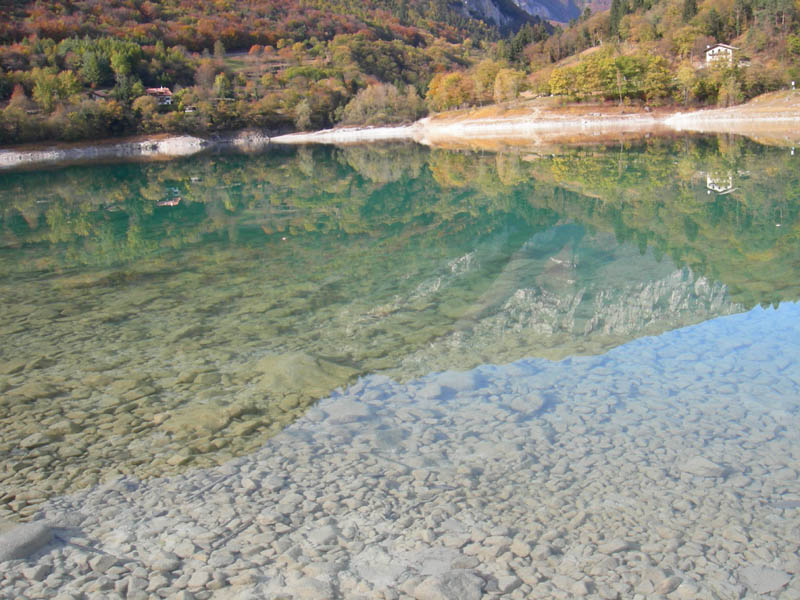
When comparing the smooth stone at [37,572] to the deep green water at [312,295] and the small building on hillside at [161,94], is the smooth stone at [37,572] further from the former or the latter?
the small building on hillside at [161,94]

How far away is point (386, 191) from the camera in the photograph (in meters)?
27.6

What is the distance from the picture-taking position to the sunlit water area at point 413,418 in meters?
4.22

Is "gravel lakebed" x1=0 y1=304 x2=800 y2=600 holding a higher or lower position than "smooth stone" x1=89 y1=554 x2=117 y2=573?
lower

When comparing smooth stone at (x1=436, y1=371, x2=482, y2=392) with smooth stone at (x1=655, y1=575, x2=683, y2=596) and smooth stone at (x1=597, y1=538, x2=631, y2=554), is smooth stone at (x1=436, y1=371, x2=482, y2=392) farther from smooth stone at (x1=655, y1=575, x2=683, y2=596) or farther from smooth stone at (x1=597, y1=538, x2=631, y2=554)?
smooth stone at (x1=655, y1=575, x2=683, y2=596)

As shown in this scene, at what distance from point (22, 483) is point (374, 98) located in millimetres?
112329

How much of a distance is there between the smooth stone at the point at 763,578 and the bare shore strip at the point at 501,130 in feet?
181

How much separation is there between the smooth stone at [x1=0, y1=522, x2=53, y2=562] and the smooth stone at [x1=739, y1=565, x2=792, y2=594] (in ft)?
15.8

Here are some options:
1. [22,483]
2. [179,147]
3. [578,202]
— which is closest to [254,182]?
[578,202]

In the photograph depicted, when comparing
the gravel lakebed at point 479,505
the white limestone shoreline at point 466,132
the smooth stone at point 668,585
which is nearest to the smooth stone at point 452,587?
the gravel lakebed at point 479,505

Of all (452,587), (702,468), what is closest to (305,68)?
(702,468)

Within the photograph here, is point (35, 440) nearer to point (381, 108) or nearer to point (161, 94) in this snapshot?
point (381, 108)

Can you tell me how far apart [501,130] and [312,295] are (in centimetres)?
7636

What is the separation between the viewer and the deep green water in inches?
267

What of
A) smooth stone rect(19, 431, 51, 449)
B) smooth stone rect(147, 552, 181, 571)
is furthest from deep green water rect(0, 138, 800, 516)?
smooth stone rect(147, 552, 181, 571)
